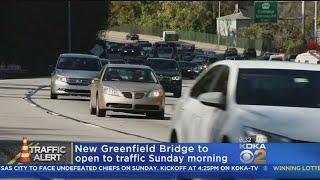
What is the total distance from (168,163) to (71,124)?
11796 millimetres

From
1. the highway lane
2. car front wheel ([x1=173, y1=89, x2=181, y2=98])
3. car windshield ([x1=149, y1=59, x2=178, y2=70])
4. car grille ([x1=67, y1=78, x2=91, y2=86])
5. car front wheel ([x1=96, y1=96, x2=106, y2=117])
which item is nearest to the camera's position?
the highway lane

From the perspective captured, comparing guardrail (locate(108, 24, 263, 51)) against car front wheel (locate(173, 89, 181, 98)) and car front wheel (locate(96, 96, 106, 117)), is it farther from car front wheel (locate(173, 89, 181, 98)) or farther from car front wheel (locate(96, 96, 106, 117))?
car front wheel (locate(96, 96, 106, 117))

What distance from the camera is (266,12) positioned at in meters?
73.0

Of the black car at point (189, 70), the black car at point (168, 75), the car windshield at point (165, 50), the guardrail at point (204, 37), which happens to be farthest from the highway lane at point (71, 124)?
the guardrail at point (204, 37)

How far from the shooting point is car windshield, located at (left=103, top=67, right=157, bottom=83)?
73.9 feet

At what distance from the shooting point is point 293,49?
8438 centimetres

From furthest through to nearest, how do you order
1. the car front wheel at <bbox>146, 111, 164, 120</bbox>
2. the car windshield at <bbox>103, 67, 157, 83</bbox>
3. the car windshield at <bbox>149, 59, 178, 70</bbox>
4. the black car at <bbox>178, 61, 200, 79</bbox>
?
the black car at <bbox>178, 61, 200, 79</bbox>, the car windshield at <bbox>149, 59, 178, 70</bbox>, the car windshield at <bbox>103, 67, 157, 83</bbox>, the car front wheel at <bbox>146, 111, 164, 120</bbox>

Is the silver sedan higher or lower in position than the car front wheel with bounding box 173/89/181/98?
higher

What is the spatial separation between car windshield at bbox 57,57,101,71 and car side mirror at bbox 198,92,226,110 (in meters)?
20.4

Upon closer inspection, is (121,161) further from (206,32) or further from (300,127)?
(206,32)

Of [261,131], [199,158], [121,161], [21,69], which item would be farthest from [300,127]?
[21,69]

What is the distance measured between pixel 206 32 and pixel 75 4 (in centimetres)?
6817

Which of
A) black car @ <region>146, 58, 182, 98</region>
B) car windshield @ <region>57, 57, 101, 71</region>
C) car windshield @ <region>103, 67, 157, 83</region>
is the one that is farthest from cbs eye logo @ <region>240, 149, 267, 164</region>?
black car @ <region>146, 58, 182, 98</region>

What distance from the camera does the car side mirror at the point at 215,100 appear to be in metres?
8.83
